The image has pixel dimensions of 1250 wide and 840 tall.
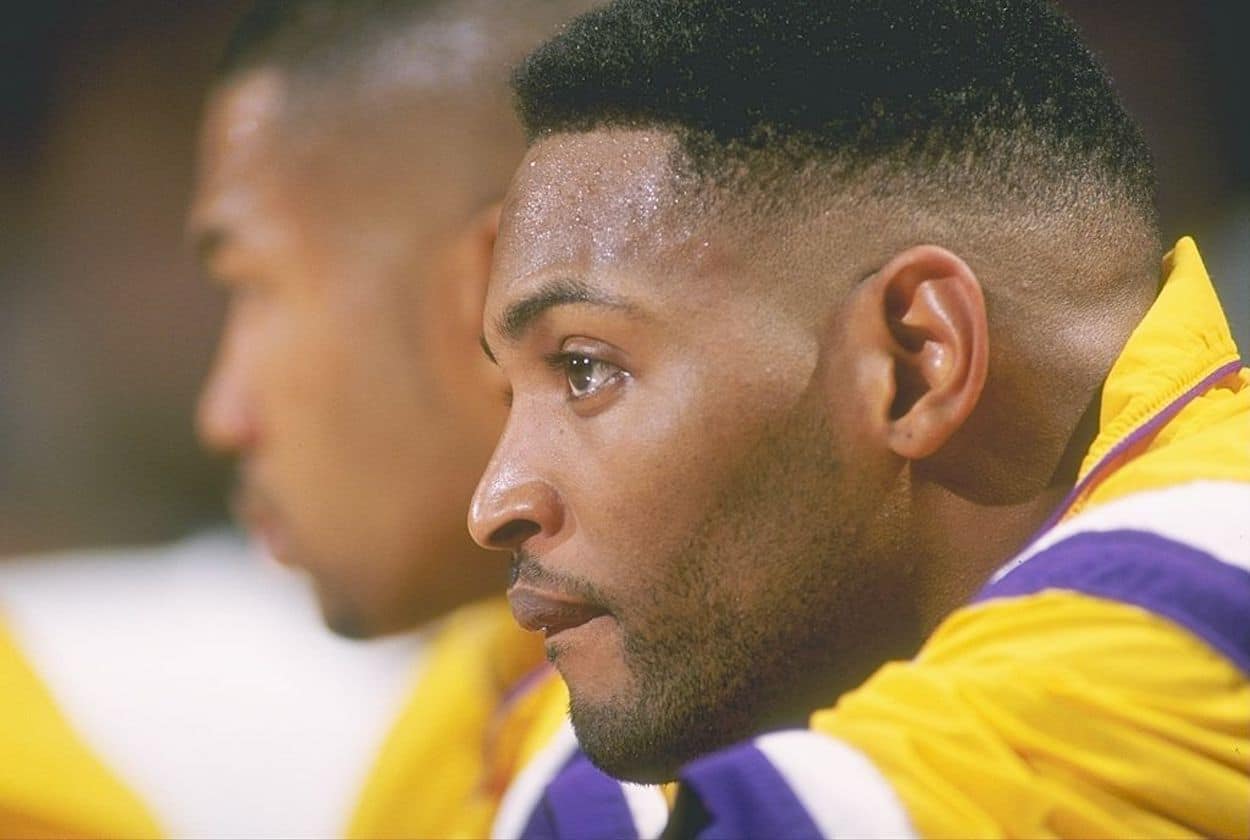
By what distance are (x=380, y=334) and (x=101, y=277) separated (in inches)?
13.0

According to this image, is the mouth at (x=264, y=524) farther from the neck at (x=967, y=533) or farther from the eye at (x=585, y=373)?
the neck at (x=967, y=533)

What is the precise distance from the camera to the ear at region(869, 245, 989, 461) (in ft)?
2.51

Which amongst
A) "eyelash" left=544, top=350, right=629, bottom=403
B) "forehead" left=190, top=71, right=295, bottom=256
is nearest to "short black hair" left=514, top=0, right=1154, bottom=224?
"eyelash" left=544, top=350, right=629, bottom=403

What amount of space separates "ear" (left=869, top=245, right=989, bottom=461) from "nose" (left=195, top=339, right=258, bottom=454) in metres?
0.67

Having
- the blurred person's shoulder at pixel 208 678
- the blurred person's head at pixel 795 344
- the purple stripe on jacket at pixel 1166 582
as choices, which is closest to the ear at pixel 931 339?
the blurred person's head at pixel 795 344

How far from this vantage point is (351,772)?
133 cm

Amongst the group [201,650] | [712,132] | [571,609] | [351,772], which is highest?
[712,132]

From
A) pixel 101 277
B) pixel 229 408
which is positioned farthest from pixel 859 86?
pixel 101 277

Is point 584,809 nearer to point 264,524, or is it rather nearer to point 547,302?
point 547,302

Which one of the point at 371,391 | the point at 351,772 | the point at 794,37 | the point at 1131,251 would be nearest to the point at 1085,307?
the point at 1131,251

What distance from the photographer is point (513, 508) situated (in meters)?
0.82

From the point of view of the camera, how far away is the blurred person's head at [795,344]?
0.78m

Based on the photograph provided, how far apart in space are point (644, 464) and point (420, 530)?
19.6 inches

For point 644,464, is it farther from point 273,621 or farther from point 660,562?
point 273,621
